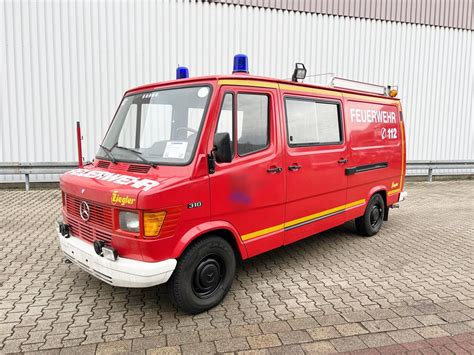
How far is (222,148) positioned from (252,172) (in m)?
0.62

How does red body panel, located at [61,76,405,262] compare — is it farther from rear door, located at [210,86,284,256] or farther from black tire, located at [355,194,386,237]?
black tire, located at [355,194,386,237]

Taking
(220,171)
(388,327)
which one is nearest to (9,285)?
(220,171)

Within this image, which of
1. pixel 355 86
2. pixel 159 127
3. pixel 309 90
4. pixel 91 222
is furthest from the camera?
pixel 355 86

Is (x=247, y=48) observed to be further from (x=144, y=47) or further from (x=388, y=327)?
(x=388, y=327)

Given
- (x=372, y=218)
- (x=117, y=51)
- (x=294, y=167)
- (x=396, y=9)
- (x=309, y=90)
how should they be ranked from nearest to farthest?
(x=294, y=167)
(x=309, y=90)
(x=372, y=218)
(x=117, y=51)
(x=396, y=9)

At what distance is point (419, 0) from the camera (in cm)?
1137

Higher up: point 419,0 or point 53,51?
point 419,0

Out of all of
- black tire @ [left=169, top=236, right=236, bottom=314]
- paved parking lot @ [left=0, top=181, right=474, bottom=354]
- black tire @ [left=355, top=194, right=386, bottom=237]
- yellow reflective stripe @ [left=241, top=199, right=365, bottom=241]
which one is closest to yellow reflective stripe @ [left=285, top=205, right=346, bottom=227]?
yellow reflective stripe @ [left=241, top=199, right=365, bottom=241]

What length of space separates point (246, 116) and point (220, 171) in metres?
0.69

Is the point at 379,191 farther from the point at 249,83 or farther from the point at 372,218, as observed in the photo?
the point at 249,83

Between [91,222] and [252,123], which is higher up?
[252,123]

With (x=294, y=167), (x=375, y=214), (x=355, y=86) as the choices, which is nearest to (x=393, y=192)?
(x=375, y=214)

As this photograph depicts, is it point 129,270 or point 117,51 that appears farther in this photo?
point 117,51

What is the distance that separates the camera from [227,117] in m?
3.55
